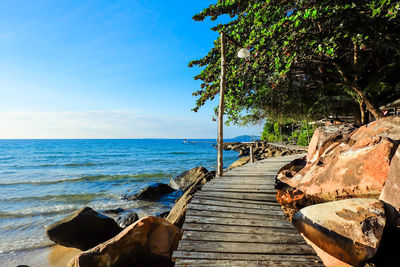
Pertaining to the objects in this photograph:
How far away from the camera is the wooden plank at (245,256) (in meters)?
2.62

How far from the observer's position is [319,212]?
3836 millimetres

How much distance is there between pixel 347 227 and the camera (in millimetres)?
3314

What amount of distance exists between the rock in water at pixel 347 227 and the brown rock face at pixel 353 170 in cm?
97

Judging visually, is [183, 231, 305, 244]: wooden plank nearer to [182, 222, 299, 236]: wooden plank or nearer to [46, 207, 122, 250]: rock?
[182, 222, 299, 236]: wooden plank

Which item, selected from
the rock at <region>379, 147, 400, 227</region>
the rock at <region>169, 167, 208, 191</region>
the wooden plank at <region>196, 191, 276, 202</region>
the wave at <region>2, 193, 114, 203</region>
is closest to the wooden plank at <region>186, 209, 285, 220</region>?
the wooden plank at <region>196, 191, 276, 202</region>

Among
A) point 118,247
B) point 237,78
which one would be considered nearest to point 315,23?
point 237,78

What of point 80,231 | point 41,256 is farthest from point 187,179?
point 41,256

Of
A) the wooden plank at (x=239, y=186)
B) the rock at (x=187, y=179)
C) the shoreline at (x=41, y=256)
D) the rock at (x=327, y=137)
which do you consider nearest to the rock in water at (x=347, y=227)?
the wooden plank at (x=239, y=186)

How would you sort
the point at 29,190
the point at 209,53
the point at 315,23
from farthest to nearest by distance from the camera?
1. the point at 29,190
2. the point at 209,53
3. the point at 315,23

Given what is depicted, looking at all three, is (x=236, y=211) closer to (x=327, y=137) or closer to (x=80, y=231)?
(x=80, y=231)

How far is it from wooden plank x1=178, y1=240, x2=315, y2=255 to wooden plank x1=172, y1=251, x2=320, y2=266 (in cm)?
7

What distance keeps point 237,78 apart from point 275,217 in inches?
237

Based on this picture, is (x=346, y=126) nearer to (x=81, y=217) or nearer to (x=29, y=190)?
(x=81, y=217)

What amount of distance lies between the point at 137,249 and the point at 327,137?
7688mm
